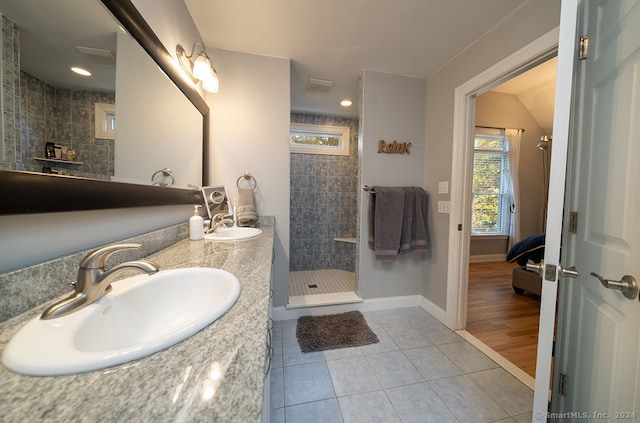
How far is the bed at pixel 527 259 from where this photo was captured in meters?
2.34

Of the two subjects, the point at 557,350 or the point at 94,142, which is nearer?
the point at 94,142

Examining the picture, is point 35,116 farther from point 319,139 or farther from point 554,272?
point 319,139

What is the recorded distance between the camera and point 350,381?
135cm

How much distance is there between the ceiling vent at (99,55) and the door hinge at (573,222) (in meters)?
1.87

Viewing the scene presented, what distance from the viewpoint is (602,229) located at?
0.80 meters

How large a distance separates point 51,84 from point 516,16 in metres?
2.34

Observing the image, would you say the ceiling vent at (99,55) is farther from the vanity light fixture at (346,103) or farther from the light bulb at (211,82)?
the vanity light fixture at (346,103)

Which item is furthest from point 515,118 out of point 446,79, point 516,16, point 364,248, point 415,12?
point 364,248

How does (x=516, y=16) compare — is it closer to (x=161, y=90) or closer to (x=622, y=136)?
(x=622, y=136)

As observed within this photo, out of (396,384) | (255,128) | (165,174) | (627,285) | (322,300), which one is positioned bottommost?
(396,384)

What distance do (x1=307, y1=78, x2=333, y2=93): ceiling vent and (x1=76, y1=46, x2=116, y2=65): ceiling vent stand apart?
71.6 inches

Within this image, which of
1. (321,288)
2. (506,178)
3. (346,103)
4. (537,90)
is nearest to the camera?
(321,288)

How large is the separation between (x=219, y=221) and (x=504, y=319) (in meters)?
2.70

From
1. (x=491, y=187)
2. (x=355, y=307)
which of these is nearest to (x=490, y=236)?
(x=491, y=187)
